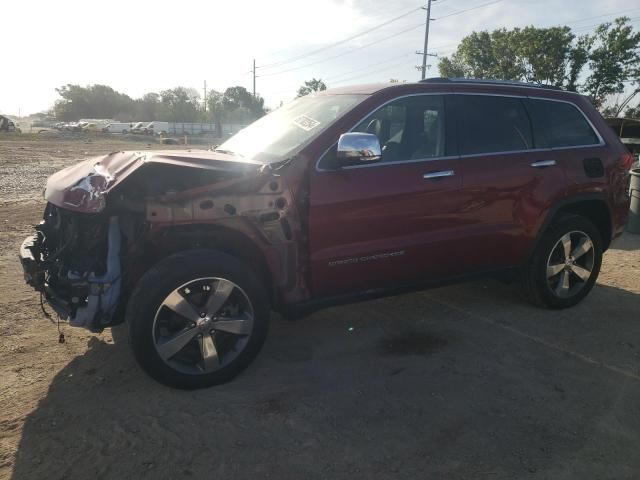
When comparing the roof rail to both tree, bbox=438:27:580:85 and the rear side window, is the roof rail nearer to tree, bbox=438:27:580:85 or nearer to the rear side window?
the rear side window

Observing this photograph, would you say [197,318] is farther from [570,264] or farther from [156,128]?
[156,128]

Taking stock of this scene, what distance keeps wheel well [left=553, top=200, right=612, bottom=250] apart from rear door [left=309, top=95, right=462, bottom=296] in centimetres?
132

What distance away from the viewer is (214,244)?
3.05 metres

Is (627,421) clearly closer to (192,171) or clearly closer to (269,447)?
(269,447)

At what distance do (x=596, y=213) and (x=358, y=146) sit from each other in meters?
2.81

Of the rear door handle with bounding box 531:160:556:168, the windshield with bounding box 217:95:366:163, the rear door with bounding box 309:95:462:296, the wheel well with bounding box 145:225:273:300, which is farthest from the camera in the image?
the rear door handle with bounding box 531:160:556:168

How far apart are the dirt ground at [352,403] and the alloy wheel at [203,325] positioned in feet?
0.71

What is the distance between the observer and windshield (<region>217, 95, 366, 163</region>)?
3295 mm

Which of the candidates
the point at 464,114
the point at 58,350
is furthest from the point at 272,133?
the point at 58,350

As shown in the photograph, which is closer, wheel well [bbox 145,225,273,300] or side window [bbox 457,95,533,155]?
wheel well [bbox 145,225,273,300]

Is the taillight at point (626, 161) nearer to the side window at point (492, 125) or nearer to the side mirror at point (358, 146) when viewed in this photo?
the side window at point (492, 125)

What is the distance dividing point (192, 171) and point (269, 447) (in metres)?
1.64

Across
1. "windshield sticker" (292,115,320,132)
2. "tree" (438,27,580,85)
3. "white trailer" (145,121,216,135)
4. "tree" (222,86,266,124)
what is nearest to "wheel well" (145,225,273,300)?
"windshield sticker" (292,115,320,132)

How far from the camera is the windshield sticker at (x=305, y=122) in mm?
3381
